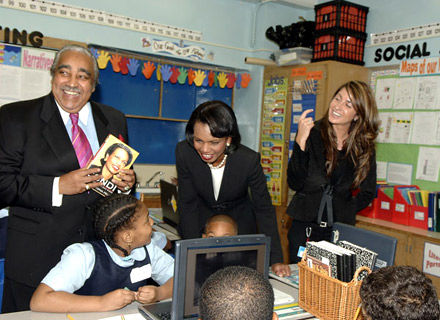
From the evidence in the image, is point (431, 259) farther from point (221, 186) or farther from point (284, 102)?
point (284, 102)

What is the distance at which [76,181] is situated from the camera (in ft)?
5.84

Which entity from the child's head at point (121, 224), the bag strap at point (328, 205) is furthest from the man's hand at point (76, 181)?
the bag strap at point (328, 205)

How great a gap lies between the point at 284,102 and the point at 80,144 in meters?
3.21

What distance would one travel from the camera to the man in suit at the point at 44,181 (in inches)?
69.9

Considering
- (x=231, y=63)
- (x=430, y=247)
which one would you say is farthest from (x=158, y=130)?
(x=430, y=247)

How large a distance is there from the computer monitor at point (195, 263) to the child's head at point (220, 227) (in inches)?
23.7

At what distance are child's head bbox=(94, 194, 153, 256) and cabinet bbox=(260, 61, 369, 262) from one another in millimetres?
2920

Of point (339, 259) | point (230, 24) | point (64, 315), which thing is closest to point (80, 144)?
point (64, 315)

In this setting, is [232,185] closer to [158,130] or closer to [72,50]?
[72,50]

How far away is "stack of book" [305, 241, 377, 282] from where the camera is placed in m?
1.56

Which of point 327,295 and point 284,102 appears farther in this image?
point 284,102

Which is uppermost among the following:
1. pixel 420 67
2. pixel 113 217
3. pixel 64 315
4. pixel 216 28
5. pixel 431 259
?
pixel 216 28

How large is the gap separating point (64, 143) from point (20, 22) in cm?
259

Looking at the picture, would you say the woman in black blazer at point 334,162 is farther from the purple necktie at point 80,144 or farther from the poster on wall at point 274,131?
the poster on wall at point 274,131
